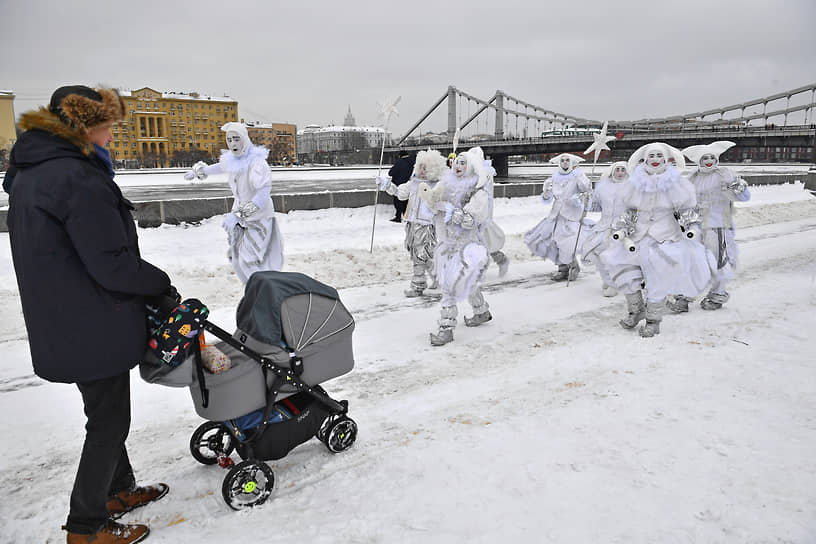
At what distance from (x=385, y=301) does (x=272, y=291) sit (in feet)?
13.7

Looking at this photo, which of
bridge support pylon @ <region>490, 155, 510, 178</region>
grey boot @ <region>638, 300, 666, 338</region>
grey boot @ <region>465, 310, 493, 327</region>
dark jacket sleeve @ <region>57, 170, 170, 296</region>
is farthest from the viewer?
bridge support pylon @ <region>490, 155, 510, 178</region>

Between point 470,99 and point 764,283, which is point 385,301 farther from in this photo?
point 470,99

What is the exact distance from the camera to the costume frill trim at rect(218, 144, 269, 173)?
5.91 meters

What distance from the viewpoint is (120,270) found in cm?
220

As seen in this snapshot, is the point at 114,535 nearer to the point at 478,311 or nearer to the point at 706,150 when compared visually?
the point at 478,311

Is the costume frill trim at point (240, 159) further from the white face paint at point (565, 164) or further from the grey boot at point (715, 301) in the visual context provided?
the grey boot at point (715, 301)

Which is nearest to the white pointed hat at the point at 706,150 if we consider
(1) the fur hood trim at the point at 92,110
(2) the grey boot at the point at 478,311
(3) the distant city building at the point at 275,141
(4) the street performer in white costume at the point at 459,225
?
(4) the street performer in white costume at the point at 459,225

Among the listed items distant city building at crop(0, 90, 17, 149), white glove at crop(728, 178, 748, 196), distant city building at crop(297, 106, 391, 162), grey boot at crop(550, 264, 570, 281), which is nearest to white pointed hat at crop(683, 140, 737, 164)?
white glove at crop(728, 178, 748, 196)

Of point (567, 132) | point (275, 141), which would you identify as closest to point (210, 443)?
point (567, 132)

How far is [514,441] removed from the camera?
3473mm

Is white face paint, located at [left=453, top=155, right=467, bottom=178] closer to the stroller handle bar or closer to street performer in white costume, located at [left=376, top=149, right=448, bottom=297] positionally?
street performer in white costume, located at [left=376, top=149, right=448, bottom=297]

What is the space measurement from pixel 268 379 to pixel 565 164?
6.82 metres

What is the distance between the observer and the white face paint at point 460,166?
5418 mm

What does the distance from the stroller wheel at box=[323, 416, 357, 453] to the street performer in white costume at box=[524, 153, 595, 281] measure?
569cm
